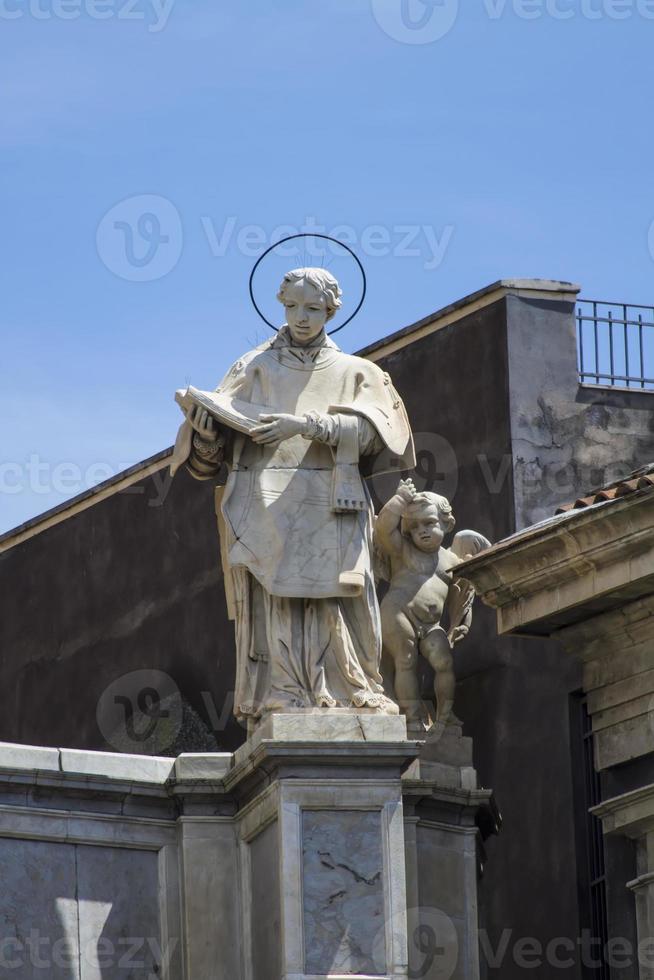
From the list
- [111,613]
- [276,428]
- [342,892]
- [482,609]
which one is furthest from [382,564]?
[111,613]

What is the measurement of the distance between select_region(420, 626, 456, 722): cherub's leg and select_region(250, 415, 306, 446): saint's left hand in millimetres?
2422

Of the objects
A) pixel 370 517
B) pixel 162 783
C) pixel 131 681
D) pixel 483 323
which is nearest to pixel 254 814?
pixel 162 783

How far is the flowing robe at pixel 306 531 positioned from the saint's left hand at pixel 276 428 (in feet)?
0.68

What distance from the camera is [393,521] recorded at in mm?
22828

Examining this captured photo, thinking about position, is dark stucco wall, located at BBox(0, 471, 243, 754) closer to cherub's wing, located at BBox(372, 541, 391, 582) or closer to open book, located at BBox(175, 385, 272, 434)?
cherub's wing, located at BBox(372, 541, 391, 582)

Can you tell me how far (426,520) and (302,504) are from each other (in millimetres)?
1680

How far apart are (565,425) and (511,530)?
1.30m

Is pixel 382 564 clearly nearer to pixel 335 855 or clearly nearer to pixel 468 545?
pixel 468 545

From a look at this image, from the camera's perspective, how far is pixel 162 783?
21594mm

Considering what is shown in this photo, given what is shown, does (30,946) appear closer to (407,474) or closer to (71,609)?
(407,474)

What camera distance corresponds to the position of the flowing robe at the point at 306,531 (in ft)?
69.0

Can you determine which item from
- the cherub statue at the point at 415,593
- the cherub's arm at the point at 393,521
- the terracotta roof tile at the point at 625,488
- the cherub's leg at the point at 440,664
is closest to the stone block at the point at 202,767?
the cherub statue at the point at 415,593

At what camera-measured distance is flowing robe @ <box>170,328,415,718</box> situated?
21.0m

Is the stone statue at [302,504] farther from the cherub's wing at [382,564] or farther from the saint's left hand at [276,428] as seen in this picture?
the cherub's wing at [382,564]
